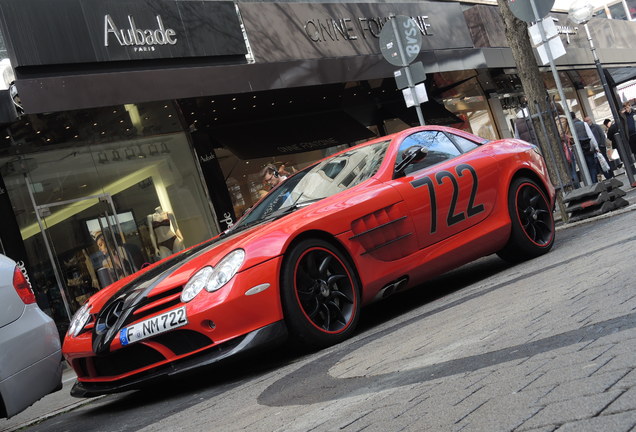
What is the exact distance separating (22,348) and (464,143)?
4.21 m

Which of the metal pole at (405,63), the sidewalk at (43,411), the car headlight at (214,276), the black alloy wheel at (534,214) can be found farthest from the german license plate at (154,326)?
the metal pole at (405,63)

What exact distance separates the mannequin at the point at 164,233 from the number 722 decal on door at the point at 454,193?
25.9ft

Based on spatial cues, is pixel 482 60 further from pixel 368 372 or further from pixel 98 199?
pixel 368 372

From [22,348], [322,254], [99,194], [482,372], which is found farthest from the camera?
[99,194]

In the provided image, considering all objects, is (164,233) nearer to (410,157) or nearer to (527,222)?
(527,222)

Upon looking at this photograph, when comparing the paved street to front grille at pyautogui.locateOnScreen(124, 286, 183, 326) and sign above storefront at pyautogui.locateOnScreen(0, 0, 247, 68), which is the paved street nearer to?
front grille at pyautogui.locateOnScreen(124, 286, 183, 326)

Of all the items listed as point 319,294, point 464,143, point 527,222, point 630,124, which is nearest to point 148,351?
point 319,294

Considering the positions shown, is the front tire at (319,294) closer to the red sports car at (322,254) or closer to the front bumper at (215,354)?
the red sports car at (322,254)

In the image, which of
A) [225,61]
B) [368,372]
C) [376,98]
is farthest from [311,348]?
[376,98]

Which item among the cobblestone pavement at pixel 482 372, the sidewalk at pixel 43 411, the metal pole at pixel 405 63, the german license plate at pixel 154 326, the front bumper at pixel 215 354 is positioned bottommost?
the cobblestone pavement at pixel 482 372

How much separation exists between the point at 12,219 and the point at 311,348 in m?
7.76

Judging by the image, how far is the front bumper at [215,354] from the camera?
4963 mm

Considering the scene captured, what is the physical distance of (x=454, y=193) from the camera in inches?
265

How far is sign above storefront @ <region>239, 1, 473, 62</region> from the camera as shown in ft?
49.4
